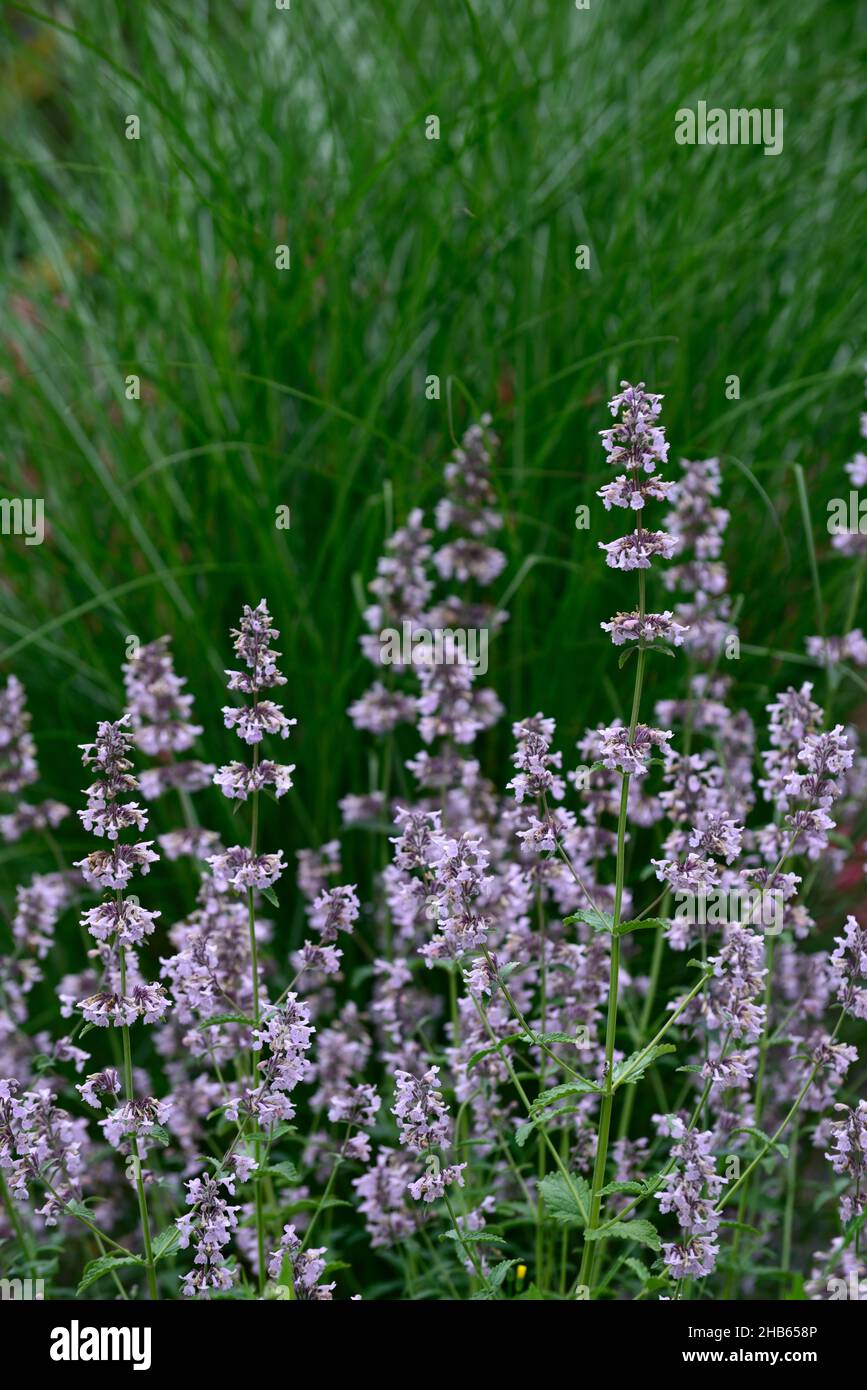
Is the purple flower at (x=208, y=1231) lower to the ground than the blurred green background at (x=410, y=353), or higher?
lower

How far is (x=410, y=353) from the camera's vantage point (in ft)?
13.0

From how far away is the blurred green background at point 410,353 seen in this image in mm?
3775

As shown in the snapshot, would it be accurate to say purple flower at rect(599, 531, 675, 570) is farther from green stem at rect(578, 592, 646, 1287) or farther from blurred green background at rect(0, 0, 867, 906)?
blurred green background at rect(0, 0, 867, 906)

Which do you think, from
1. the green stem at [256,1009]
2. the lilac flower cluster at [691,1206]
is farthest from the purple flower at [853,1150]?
the green stem at [256,1009]

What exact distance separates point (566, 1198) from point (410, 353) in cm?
234

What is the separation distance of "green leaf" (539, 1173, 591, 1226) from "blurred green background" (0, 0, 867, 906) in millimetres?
1346

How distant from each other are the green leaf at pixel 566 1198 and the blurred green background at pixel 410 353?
1.35 m

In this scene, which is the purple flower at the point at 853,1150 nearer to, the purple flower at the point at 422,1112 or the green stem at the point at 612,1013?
the green stem at the point at 612,1013

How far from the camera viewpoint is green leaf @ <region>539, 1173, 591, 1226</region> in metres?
2.29

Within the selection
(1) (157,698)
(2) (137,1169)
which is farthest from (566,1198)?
(1) (157,698)

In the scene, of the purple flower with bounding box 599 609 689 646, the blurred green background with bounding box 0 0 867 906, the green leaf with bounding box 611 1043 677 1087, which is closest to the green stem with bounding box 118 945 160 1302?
the green leaf with bounding box 611 1043 677 1087

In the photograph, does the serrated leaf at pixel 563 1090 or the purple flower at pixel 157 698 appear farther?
the purple flower at pixel 157 698
